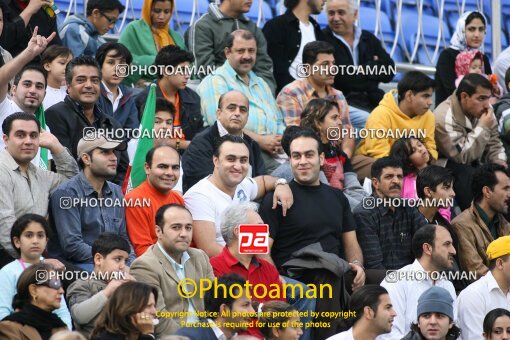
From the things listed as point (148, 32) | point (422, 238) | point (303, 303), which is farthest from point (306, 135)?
point (148, 32)

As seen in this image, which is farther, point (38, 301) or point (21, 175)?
point (21, 175)

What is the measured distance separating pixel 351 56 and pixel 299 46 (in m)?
0.62

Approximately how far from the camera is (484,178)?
14055mm

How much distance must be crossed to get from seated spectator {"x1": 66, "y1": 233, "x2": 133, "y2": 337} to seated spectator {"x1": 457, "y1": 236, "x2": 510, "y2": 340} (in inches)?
A: 113

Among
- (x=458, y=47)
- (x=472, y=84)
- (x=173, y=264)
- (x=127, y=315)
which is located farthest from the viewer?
(x=458, y=47)

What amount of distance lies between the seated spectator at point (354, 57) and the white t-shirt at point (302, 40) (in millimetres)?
175

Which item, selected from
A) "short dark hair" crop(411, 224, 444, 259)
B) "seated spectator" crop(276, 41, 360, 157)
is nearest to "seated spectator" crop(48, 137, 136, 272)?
"short dark hair" crop(411, 224, 444, 259)

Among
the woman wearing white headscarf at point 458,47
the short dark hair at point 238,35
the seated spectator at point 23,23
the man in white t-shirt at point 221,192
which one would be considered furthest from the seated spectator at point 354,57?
the man in white t-shirt at point 221,192

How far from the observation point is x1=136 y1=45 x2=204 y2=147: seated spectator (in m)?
14.3

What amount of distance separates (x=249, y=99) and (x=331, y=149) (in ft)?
3.58

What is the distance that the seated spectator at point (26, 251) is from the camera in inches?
432

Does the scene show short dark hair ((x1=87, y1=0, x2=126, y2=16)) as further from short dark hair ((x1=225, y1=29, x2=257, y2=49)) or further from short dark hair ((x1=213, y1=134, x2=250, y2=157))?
short dark hair ((x1=213, y1=134, x2=250, y2=157))

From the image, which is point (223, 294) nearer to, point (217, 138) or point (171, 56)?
point (217, 138)

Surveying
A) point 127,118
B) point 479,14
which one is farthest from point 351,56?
point 127,118
